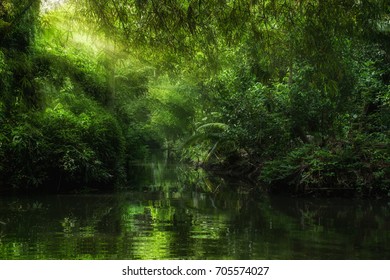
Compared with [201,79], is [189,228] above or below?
below

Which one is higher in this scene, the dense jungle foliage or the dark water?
the dense jungle foliage

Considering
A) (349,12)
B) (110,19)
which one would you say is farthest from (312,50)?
(110,19)

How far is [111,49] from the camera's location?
8.37 metres

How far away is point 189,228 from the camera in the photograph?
805 centimetres

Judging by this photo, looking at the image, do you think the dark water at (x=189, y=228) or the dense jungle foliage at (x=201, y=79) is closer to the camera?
the dark water at (x=189, y=228)

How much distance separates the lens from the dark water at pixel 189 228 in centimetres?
610

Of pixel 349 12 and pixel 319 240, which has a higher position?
pixel 349 12

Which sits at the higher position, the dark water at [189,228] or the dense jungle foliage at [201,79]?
the dense jungle foliage at [201,79]

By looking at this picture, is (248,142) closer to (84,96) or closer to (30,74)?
(84,96)

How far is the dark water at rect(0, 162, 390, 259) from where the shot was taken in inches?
240

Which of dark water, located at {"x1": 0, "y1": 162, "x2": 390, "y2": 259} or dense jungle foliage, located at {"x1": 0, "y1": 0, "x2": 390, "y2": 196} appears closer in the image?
dark water, located at {"x1": 0, "y1": 162, "x2": 390, "y2": 259}

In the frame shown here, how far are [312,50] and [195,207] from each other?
19.3ft

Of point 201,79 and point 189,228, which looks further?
point 201,79

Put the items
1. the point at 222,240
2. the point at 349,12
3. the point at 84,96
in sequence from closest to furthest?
the point at 349,12, the point at 222,240, the point at 84,96
